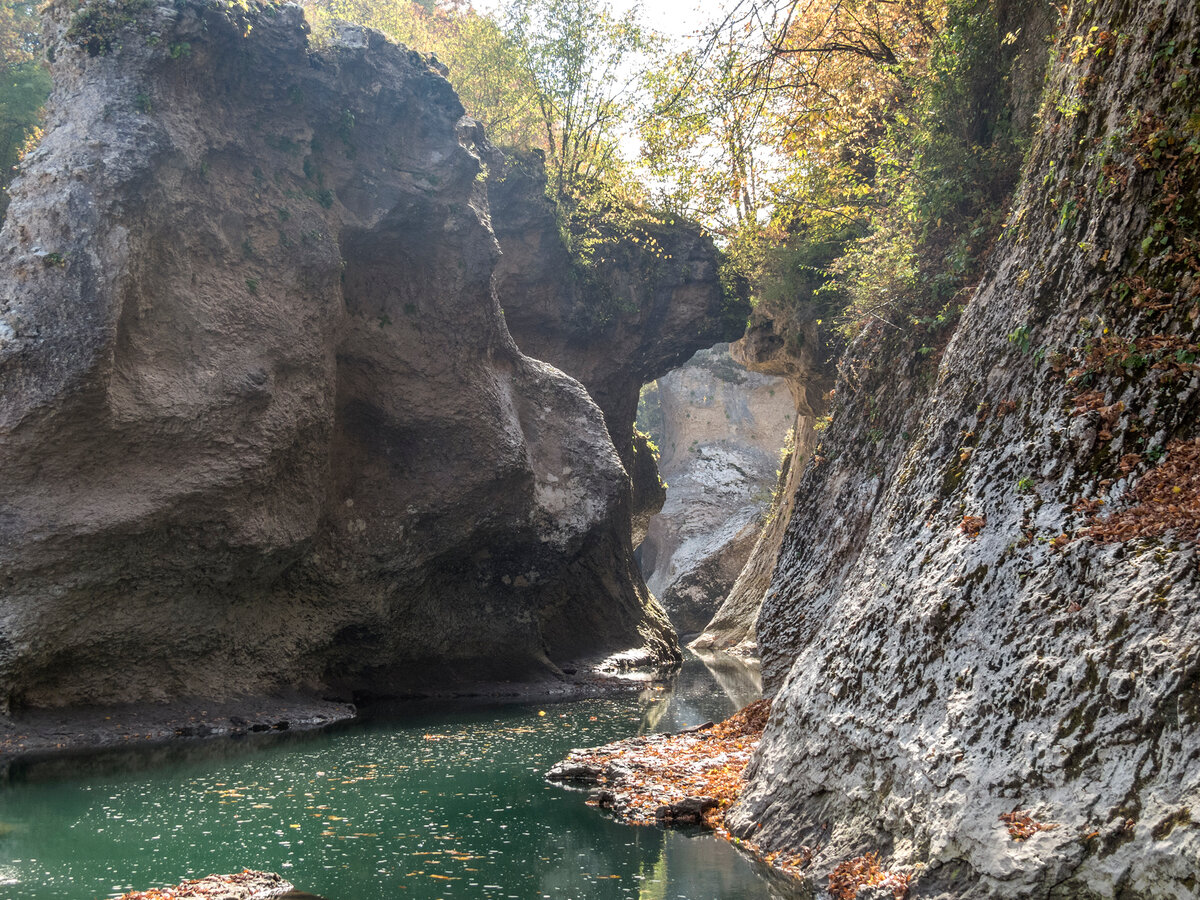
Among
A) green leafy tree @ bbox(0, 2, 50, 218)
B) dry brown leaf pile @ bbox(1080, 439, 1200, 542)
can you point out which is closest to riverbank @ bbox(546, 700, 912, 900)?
dry brown leaf pile @ bbox(1080, 439, 1200, 542)

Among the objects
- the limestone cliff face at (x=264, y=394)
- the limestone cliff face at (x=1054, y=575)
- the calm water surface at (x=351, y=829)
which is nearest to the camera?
the limestone cliff face at (x=1054, y=575)

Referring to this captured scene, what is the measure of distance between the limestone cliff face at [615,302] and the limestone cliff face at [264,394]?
4.44 meters

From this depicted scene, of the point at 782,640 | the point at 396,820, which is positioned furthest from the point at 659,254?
the point at 396,820

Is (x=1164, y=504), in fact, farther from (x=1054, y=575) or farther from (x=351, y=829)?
(x=351, y=829)

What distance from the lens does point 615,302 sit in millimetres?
26141

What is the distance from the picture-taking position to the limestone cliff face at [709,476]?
Result: 123 ft

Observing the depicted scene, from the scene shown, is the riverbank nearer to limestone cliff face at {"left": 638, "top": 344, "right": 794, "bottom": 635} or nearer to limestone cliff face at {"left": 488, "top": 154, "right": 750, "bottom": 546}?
limestone cliff face at {"left": 488, "top": 154, "right": 750, "bottom": 546}

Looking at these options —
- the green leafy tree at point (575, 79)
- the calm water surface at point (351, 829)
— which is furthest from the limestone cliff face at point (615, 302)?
the calm water surface at point (351, 829)

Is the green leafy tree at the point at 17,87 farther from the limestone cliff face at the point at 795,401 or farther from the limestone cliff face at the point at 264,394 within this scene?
the limestone cliff face at the point at 795,401

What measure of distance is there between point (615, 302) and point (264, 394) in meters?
13.6

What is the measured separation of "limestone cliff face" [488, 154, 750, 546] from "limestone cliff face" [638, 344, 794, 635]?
30.6ft

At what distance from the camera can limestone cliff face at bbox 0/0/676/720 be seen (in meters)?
12.4

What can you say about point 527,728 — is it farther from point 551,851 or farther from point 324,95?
point 324,95

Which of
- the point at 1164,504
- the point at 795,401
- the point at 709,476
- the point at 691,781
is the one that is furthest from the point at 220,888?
the point at 709,476
